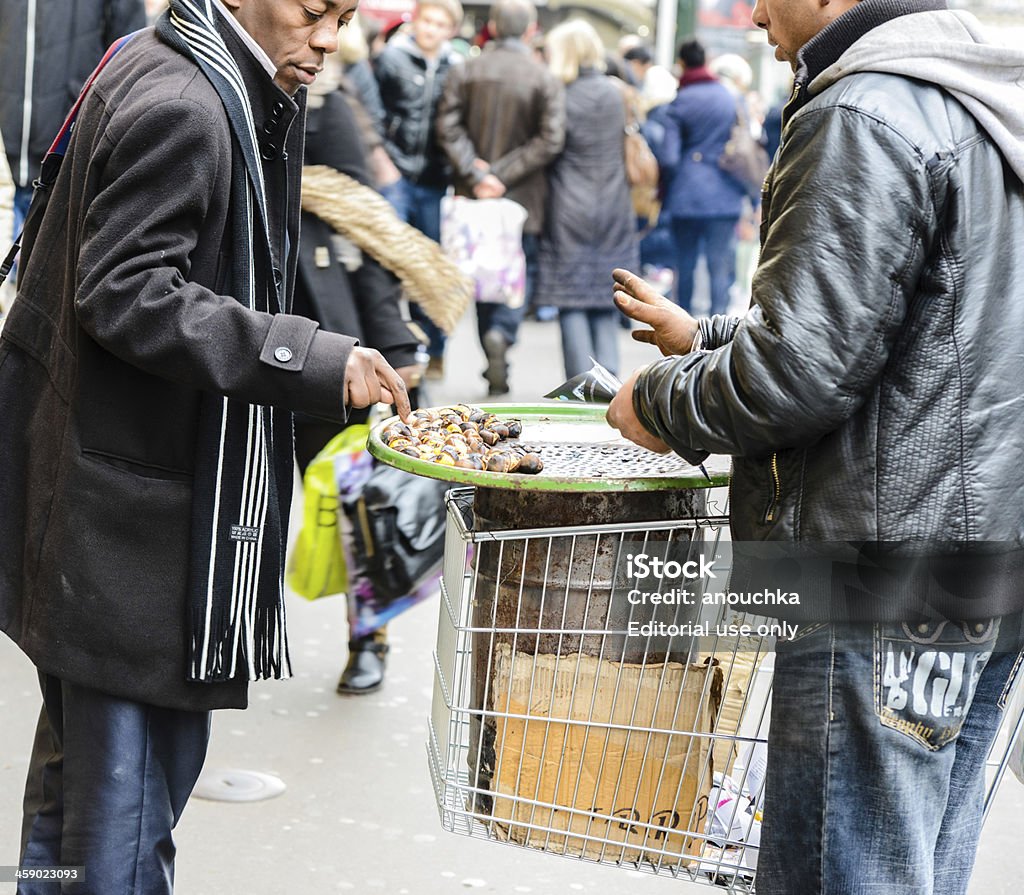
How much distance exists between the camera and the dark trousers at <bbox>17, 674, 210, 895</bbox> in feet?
8.03

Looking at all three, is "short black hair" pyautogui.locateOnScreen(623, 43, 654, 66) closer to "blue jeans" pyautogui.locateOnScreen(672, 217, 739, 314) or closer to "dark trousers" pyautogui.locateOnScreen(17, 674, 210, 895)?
"blue jeans" pyautogui.locateOnScreen(672, 217, 739, 314)

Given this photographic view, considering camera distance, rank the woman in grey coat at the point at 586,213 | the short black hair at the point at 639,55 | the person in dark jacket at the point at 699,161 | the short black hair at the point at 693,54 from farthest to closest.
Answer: the short black hair at the point at 639,55
the person in dark jacket at the point at 699,161
the short black hair at the point at 693,54
the woman in grey coat at the point at 586,213

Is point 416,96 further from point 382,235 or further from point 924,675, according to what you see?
point 924,675

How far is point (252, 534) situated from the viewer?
8.14 feet

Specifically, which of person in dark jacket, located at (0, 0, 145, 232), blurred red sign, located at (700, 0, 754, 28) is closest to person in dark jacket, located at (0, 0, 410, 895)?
person in dark jacket, located at (0, 0, 145, 232)

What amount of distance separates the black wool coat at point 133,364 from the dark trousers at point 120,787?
8 cm

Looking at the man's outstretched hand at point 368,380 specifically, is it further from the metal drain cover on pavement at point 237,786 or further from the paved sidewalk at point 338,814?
the metal drain cover on pavement at point 237,786

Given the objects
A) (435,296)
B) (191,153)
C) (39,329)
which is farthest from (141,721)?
(435,296)

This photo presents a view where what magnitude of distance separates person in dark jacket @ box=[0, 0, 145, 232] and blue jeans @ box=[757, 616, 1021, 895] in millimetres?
5029

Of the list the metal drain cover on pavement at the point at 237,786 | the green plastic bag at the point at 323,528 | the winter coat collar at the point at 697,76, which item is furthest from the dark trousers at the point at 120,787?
the winter coat collar at the point at 697,76

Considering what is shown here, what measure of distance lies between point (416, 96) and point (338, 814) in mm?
6136

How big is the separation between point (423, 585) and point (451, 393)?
5062mm

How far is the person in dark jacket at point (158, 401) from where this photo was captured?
7.38ft

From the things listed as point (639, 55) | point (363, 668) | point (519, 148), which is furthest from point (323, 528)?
point (639, 55)
